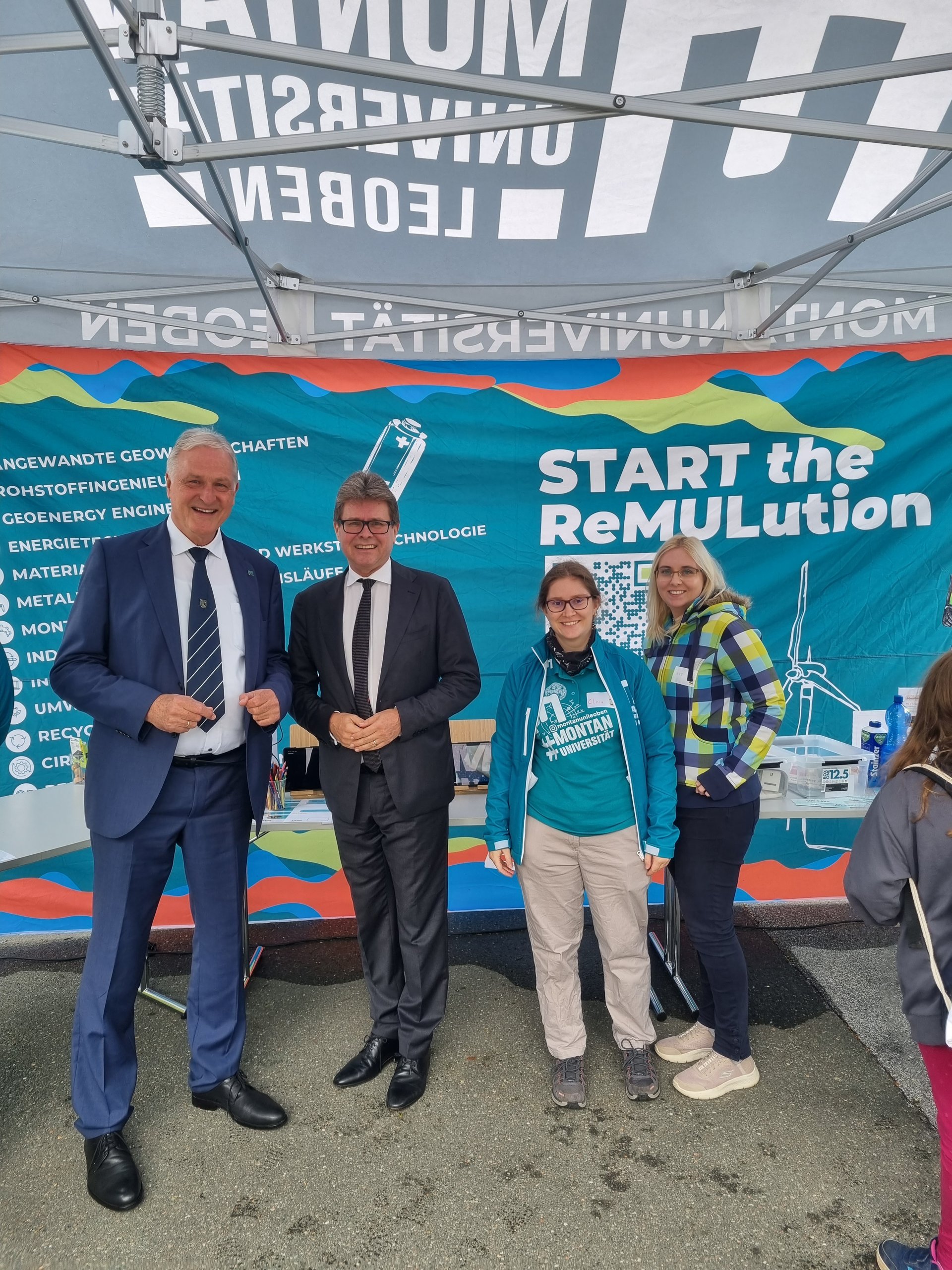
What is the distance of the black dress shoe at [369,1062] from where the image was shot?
7.42 feet

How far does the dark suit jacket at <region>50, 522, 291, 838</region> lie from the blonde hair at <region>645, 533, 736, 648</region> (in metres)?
1.17

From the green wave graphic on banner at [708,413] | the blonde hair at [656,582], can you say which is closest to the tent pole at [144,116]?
the green wave graphic on banner at [708,413]

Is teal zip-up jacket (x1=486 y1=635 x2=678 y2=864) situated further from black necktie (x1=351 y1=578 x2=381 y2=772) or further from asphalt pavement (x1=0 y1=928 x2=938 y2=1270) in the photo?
asphalt pavement (x1=0 y1=928 x2=938 y2=1270)

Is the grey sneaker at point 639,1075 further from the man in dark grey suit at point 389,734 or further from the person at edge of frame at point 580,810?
the man in dark grey suit at point 389,734

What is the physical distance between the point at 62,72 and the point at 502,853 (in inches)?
100

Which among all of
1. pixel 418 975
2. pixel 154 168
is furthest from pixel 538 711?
pixel 154 168

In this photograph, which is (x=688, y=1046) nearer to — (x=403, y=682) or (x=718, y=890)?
(x=718, y=890)

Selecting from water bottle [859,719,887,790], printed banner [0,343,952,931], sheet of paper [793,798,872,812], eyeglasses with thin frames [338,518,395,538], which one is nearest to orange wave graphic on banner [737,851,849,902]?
printed banner [0,343,952,931]

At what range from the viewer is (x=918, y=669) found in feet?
→ 11.2

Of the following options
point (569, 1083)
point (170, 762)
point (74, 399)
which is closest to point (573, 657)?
point (170, 762)

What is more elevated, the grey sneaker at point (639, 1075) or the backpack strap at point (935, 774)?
the backpack strap at point (935, 774)

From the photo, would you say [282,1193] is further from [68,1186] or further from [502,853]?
[502,853]

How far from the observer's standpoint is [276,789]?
9.32ft

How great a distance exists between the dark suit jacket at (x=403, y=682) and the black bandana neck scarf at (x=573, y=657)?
0.24 m
